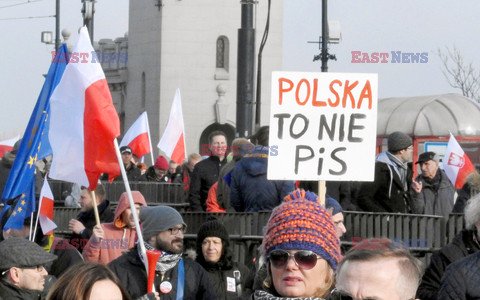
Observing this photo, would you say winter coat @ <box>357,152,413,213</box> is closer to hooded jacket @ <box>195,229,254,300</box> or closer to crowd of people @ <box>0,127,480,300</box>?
crowd of people @ <box>0,127,480,300</box>

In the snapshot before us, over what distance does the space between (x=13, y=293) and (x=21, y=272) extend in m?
0.16

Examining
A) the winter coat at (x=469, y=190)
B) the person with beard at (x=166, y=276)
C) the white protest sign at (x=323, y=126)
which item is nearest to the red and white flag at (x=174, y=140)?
the winter coat at (x=469, y=190)

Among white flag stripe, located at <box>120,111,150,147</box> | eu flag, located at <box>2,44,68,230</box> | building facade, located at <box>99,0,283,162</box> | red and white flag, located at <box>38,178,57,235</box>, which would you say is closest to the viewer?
eu flag, located at <box>2,44,68,230</box>

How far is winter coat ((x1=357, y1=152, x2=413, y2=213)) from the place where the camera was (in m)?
12.0

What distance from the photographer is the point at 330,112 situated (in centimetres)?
891

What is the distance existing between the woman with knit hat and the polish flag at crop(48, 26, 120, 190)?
3993mm

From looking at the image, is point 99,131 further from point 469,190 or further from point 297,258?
point 297,258

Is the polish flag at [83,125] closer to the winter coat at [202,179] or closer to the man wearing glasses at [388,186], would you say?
the man wearing glasses at [388,186]

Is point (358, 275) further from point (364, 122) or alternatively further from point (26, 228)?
point (26, 228)

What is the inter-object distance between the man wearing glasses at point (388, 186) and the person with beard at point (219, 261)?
2.46 m

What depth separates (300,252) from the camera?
463 centimetres

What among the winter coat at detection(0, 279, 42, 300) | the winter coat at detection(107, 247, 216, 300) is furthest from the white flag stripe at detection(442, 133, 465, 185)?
the winter coat at detection(0, 279, 42, 300)

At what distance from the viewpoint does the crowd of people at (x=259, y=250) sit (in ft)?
15.0

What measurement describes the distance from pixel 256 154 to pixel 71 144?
8.69ft
